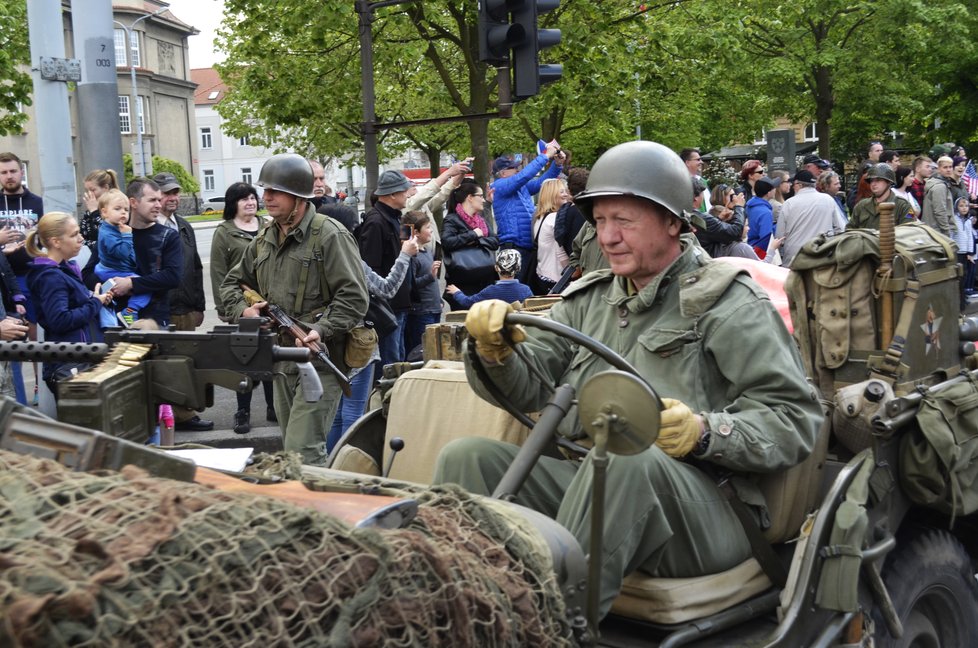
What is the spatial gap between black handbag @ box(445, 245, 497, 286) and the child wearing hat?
0.23 meters

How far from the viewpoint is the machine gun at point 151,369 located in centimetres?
Result: 342

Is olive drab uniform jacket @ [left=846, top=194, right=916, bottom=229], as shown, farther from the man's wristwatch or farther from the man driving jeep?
the man's wristwatch

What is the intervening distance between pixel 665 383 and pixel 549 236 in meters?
7.15

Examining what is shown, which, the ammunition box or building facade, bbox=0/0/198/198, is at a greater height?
building facade, bbox=0/0/198/198

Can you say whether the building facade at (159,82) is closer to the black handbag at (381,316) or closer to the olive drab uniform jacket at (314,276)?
the black handbag at (381,316)

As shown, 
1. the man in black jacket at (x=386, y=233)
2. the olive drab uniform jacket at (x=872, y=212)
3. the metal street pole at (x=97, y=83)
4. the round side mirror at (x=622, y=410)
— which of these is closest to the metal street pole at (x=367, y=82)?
the man in black jacket at (x=386, y=233)

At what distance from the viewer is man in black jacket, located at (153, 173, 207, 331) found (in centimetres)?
905

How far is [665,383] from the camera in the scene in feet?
11.4

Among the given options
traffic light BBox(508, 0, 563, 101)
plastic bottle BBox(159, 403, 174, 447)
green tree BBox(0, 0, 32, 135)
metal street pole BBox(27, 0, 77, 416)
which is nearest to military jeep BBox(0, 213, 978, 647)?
plastic bottle BBox(159, 403, 174, 447)

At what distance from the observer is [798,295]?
4.37 meters

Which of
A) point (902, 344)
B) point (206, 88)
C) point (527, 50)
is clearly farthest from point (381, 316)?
point (206, 88)

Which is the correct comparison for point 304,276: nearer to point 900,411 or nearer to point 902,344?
point 902,344

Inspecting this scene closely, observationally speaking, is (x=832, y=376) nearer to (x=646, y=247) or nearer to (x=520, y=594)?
(x=646, y=247)

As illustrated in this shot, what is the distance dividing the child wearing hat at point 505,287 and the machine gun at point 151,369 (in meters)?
4.82
